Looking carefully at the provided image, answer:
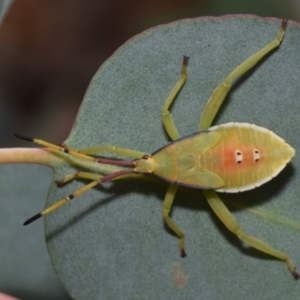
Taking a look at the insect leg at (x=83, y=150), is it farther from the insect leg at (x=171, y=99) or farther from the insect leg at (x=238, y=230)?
the insect leg at (x=238, y=230)

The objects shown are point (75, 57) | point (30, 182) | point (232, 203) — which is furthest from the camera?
point (75, 57)

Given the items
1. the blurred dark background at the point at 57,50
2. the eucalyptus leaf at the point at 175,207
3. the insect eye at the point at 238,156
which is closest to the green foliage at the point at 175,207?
the eucalyptus leaf at the point at 175,207

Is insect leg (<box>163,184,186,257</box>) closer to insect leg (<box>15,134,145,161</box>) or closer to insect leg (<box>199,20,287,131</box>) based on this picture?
insect leg (<box>15,134,145,161</box>)

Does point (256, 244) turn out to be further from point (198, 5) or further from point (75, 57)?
point (75, 57)

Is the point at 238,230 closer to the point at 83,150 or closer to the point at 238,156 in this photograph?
the point at 238,156

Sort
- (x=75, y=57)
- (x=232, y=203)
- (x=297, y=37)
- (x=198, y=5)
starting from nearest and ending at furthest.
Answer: (x=297, y=37), (x=232, y=203), (x=198, y=5), (x=75, y=57)

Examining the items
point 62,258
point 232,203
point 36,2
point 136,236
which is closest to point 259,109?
point 232,203

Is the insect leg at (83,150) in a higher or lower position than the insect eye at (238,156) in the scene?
higher

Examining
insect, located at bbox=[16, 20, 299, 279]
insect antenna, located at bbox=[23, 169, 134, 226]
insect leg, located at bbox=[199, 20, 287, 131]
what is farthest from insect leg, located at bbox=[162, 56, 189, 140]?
insect antenna, located at bbox=[23, 169, 134, 226]
